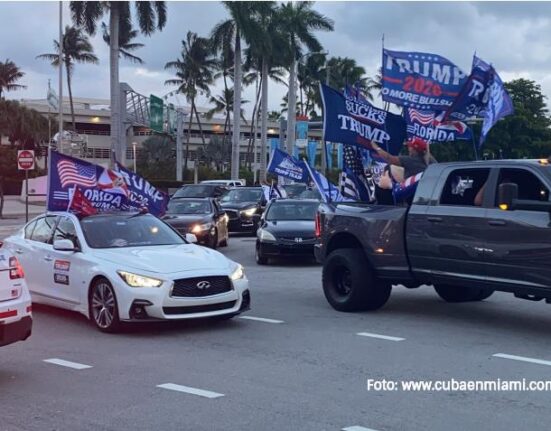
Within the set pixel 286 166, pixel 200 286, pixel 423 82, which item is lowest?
pixel 200 286

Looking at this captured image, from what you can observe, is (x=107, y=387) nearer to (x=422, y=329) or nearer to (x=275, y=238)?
(x=422, y=329)

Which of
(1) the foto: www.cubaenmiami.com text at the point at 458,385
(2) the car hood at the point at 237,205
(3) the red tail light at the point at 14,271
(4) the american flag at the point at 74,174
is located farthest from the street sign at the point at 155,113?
(1) the foto: www.cubaenmiami.com text at the point at 458,385

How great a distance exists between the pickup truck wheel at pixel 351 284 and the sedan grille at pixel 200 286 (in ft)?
6.43

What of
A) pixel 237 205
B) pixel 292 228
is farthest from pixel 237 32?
pixel 292 228

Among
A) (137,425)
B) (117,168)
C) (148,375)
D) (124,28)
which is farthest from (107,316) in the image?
(124,28)

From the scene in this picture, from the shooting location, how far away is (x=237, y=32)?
4712cm

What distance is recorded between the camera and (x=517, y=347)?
313 inches

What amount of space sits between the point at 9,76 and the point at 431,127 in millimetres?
69582

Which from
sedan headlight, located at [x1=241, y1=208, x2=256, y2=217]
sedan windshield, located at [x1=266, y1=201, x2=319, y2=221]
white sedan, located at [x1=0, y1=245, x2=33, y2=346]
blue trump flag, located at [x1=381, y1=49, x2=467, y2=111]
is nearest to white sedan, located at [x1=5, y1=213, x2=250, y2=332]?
white sedan, located at [x1=0, y1=245, x2=33, y2=346]

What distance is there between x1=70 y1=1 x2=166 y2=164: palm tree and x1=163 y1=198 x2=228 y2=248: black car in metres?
15.5

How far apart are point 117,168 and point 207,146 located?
73.6m

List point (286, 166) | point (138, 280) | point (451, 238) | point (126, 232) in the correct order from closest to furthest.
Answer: point (138, 280) < point (451, 238) < point (126, 232) < point (286, 166)

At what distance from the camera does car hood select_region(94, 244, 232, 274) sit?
876 centimetres

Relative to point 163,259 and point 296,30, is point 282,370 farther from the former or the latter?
point 296,30
